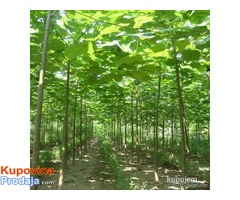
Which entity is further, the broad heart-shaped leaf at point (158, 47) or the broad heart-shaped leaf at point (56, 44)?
the broad heart-shaped leaf at point (56, 44)

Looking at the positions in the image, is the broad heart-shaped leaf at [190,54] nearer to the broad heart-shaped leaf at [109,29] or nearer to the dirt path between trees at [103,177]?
the broad heart-shaped leaf at [109,29]

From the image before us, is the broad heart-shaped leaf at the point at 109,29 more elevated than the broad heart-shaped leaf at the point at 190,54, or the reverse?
the broad heart-shaped leaf at the point at 109,29

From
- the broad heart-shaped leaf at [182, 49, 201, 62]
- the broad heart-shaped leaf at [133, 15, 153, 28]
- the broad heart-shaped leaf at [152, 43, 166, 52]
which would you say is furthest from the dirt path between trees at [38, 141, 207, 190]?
the broad heart-shaped leaf at [133, 15, 153, 28]

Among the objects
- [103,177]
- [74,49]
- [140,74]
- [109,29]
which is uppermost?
[109,29]

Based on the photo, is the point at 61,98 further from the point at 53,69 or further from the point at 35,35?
the point at 35,35

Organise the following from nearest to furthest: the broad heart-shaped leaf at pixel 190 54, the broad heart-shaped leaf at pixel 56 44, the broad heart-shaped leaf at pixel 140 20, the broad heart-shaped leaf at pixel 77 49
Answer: the broad heart-shaped leaf at pixel 140 20 → the broad heart-shaped leaf at pixel 77 49 → the broad heart-shaped leaf at pixel 190 54 → the broad heart-shaped leaf at pixel 56 44

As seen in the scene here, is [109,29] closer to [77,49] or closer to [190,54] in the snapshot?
[77,49]

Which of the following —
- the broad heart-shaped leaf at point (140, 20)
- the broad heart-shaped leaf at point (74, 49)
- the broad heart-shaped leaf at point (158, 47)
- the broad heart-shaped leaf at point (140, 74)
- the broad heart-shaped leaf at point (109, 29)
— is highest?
the broad heart-shaped leaf at point (140, 20)

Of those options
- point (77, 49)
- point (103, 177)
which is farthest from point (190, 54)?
point (103, 177)

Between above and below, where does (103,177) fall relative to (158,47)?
below

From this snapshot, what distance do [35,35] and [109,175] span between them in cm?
566

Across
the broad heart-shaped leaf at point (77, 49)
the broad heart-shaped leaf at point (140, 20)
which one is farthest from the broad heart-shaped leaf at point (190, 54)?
the broad heart-shaped leaf at point (77, 49)
